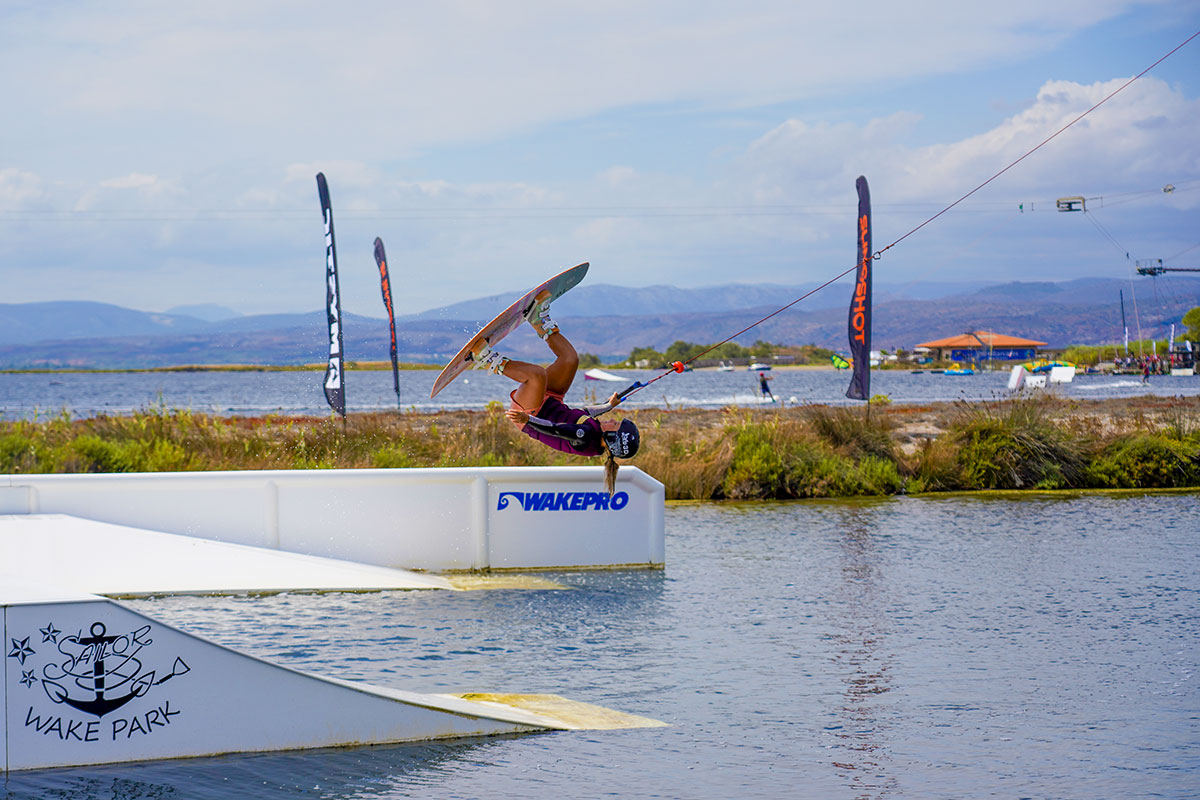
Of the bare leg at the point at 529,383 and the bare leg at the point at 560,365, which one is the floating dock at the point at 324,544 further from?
the bare leg at the point at 560,365

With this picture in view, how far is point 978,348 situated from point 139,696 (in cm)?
14806

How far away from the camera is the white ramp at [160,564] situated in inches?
465

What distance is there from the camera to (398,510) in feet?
44.5

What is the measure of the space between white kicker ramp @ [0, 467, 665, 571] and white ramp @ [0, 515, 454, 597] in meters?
0.36

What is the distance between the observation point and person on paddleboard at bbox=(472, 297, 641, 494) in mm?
8000

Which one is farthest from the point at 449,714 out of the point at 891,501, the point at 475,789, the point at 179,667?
the point at 891,501

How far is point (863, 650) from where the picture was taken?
10.0m

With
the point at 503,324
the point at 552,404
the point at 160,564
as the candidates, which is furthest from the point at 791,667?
the point at 160,564

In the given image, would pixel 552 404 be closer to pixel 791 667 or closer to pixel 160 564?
pixel 791 667

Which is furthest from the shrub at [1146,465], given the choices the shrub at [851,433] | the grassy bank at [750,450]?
the shrub at [851,433]

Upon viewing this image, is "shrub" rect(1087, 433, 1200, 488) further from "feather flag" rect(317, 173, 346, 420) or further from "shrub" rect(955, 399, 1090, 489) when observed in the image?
"feather flag" rect(317, 173, 346, 420)

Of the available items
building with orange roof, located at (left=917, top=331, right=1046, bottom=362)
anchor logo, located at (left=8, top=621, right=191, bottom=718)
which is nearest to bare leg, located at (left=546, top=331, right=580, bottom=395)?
anchor logo, located at (left=8, top=621, right=191, bottom=718)

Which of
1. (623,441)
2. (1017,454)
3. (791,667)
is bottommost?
(791,667)

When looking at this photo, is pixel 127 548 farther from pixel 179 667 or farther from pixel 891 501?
pixel 891 501
